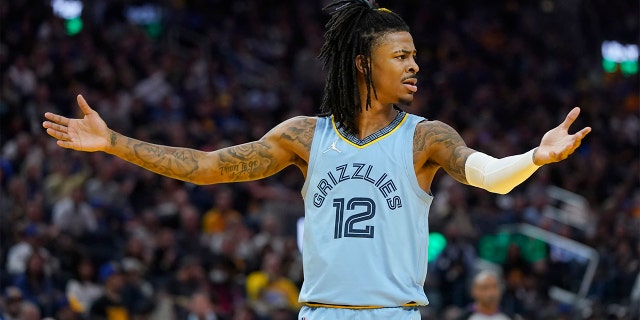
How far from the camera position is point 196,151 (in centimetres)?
525

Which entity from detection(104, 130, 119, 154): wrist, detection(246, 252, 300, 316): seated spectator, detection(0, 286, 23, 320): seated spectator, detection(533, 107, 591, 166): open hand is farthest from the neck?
detection(246, 252, 300, 316): seated spectator

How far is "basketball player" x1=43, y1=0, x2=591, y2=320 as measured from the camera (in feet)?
15.9

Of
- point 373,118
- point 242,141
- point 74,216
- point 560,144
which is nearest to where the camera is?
point 560,144

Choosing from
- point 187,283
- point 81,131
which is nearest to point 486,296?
point 187,283

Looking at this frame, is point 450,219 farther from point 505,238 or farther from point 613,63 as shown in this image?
point 613,63

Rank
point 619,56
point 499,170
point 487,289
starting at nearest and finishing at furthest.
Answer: point 499,170 < point 487,289 < point 619,56

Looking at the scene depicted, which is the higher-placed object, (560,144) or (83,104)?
(83,104)

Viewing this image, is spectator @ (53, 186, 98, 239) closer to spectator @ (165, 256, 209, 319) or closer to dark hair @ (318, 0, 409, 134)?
spectator @ (165, 256, 209, 319)

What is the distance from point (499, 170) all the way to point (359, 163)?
0.68 metres

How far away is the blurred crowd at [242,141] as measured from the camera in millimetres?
12055

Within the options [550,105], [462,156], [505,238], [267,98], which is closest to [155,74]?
[267,98]

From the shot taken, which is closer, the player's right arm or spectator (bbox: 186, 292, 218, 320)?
the player's right arm

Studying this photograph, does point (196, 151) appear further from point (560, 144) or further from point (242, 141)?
point (242, 141)

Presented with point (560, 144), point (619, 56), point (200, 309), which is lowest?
point (200, 309)
